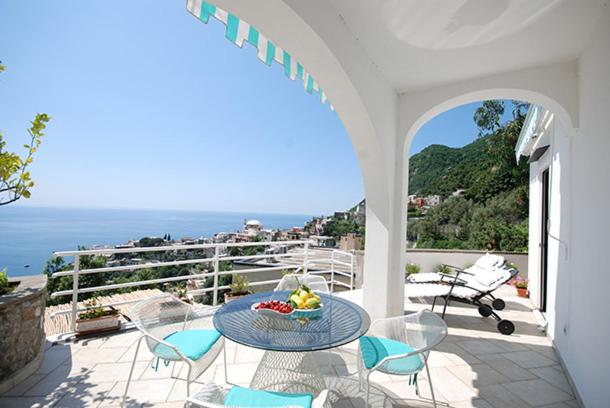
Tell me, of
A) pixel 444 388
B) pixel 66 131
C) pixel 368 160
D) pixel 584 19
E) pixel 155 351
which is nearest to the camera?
pixel 155 351

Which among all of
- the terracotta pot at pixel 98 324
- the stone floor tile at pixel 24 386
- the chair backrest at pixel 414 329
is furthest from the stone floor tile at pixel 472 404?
the terracotta pot at pixel 98 324

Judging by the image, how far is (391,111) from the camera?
349 centimetres

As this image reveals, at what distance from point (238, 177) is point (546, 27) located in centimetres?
2811

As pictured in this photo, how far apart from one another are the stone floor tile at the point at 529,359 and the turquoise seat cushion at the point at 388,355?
1.69 metres

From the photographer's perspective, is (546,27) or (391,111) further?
(391,111)

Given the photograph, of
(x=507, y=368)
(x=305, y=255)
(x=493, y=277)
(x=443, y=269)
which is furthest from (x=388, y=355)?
(x=443, y=269)

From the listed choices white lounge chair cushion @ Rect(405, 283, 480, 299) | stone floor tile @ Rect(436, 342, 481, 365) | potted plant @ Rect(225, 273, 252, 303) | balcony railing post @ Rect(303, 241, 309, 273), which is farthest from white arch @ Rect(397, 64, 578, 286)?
potted plant @ Rect(225, 273, 252, 303)

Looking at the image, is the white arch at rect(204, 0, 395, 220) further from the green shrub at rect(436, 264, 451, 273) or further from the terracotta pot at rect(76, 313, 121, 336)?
the green shrub at rect(436, 264, 451, 273)

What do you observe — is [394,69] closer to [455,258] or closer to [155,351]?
[155,351]

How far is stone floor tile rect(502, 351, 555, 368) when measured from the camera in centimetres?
293

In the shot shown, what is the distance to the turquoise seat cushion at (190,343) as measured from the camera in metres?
1.94

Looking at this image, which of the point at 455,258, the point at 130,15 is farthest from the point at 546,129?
the point at 130,15

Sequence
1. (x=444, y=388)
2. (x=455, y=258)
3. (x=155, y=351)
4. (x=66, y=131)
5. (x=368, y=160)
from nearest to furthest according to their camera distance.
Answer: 1. (x=155, y=351)
2. (x=444, y=388)
3. (x=368, y=160)
4. (x=455, y=258)
5. (x=66, y=131)

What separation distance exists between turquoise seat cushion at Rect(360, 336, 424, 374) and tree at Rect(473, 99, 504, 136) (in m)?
13.7
